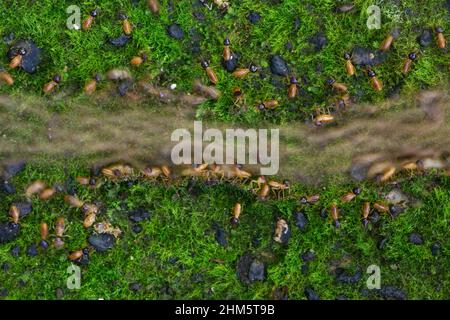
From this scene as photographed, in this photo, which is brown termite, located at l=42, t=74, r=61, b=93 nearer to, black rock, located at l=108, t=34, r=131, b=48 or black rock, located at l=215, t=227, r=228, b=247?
black rock, located at l=108, t=34, r=131, b=48

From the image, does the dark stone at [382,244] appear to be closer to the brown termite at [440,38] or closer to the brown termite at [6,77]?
the brown termite at [440,38]

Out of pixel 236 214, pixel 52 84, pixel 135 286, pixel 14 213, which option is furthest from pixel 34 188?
pixel 236 214

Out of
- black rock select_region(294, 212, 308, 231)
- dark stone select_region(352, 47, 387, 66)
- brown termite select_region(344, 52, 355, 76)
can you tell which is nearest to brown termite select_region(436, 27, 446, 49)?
dark stone select_region(352, 47, 387, 66)

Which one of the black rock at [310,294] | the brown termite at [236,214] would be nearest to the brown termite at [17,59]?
the brown termite at [236,214]

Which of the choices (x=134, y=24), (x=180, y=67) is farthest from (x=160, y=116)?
(x=134, y=24)

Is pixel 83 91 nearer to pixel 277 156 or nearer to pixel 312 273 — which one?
pixel 277 156
